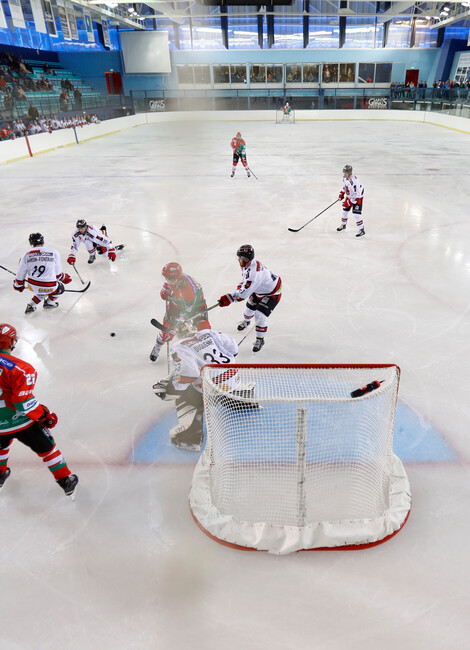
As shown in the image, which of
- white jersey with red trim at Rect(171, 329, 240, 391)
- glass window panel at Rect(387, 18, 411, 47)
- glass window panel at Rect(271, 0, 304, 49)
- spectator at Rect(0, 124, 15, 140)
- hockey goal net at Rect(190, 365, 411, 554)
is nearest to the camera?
hockey goal net at Rect(190, 365, 411, 554)

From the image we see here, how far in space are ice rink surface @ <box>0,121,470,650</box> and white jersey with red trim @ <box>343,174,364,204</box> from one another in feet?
2.31

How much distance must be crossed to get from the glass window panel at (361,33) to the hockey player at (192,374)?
120 feet

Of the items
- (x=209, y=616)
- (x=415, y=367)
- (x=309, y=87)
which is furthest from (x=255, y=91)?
(x=209, y=616)

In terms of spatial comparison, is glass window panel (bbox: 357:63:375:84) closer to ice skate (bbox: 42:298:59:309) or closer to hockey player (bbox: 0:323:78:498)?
ice skate (bbox: 42:298:59:309)

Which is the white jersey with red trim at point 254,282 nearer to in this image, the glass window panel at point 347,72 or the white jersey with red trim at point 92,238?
the white jersey with red trim at point 92,238

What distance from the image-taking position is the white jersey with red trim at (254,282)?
4035 millimetres

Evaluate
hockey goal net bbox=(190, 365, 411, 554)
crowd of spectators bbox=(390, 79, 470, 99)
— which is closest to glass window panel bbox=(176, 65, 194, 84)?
crowd of spectators bbox=(390, 79, 470, 99)

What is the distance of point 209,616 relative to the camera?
2109 millimetres

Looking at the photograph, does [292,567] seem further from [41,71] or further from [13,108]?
[41,71]

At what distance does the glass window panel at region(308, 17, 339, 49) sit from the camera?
31844 millimetres

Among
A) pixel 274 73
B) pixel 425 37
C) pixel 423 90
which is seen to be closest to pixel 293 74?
pixel 274 73

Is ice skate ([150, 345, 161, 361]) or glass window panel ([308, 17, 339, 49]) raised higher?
glass window panel ([308, 17, 339, 49])

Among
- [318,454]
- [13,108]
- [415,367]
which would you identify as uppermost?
[13,108]

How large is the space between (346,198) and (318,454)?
5.69 meters
